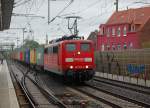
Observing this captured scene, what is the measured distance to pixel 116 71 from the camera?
3847 centimetres

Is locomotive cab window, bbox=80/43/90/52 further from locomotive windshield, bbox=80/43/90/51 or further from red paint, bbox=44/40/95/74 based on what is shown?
red paint, bbox=44/40/95/74

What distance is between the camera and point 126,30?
70.6 m

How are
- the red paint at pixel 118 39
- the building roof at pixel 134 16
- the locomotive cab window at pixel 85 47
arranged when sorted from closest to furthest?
the locomotive cab window at pixel 85 47 → the red paint at pixel 118 39 → the building roof at pixel 134 16

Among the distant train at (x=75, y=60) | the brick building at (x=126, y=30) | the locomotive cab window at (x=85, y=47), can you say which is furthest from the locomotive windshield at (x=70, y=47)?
the brick building at (x=126, y=30)

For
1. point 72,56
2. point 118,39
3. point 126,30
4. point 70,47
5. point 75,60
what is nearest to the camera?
point 75,60

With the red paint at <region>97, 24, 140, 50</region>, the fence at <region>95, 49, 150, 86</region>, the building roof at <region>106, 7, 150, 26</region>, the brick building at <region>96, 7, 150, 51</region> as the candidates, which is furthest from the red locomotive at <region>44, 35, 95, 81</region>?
the building roof at <region>106, 7, 150, 26</region>

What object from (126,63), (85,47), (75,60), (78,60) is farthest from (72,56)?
(126,63)

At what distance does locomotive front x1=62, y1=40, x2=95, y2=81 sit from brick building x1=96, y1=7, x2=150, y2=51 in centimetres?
3747

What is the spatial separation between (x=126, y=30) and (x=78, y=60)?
4453 centimetres

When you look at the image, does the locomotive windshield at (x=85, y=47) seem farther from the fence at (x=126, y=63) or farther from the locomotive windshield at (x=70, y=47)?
the fence at (x=126, y=63)

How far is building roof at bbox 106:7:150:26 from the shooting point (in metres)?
70.9

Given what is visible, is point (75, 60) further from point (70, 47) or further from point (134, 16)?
point (134, 16)

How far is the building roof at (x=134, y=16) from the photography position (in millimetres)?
70894

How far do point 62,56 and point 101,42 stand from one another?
52561 millimetres
